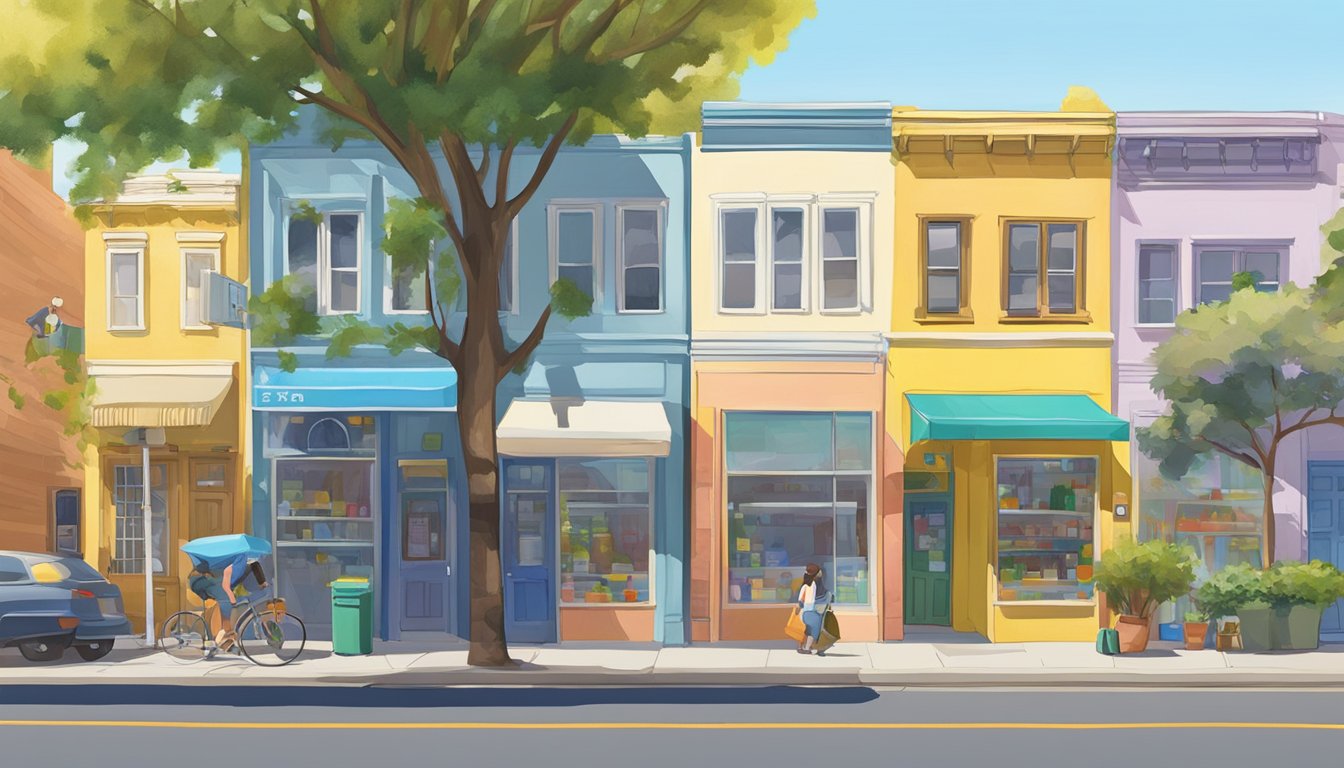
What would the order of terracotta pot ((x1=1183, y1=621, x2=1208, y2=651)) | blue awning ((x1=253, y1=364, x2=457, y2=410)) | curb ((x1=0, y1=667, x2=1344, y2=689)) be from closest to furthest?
curb ((x1=0, y1=667, x2=1344, y2=689))
terracotta pot ((x1=1183, y1=621, x2=1208, y2=651))
blue awning ((x1=253, y1=364, x2=457, y2=410))

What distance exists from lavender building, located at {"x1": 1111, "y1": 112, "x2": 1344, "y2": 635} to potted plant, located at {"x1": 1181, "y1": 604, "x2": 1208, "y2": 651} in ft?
6.33

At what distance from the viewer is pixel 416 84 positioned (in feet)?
57.7

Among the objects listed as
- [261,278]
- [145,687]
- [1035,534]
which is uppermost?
[261,278]

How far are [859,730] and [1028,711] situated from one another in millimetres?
2370

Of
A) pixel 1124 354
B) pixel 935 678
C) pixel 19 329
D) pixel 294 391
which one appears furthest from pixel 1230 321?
pixel 19 329

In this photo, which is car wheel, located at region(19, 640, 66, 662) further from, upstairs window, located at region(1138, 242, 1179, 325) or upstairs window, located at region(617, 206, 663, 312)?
upstairs window, located at region(1138, 242, 1179, 325)

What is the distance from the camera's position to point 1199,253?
23.4 metres

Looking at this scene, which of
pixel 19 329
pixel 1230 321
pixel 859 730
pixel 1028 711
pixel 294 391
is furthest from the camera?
pixel 19 329

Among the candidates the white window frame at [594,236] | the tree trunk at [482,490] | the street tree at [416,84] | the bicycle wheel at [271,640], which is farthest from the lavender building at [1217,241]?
the bicycle wheel at [271,640]

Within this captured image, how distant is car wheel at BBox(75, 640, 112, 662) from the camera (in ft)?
68.6

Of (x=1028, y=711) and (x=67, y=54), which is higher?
(x=67, y=54)

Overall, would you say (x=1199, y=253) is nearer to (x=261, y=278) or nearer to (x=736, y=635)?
(x=736, y=635)

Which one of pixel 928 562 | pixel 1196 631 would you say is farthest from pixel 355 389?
pixel 1196 631

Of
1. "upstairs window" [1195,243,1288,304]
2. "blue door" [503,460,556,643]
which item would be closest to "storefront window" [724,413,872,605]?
"blue door" [503,460,556,643]
